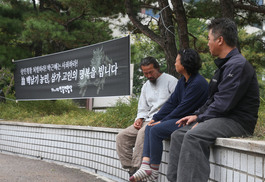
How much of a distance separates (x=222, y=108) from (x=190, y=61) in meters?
1.09

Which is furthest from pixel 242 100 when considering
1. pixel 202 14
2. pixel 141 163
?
pixel 202 14

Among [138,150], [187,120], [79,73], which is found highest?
[79,73]

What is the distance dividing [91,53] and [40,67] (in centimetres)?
200

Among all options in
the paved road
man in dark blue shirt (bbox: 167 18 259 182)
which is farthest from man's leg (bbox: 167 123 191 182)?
the paved road

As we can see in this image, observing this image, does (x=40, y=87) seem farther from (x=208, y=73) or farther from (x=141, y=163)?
(x=208, y=73)

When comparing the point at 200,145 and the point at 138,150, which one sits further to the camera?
the point at 138,150

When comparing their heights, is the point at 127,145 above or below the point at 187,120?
below

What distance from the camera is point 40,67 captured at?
Result: 352 inches

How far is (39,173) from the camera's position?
602cm

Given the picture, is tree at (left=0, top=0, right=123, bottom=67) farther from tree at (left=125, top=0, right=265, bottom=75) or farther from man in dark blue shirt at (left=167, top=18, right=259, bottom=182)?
man in dark blue shirt at (left=167, top=18, right=259, bottom=182)

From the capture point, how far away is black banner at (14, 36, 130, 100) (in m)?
6.70

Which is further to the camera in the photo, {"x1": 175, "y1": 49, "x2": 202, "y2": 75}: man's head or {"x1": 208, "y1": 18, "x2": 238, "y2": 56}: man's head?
{"x1": 175, "y1": 49, "x2": 202, "y2": 75}: man's head

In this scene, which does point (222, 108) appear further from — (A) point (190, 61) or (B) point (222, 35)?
(A) point (190, 61)

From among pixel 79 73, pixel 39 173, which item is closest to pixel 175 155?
pixel 39 173
